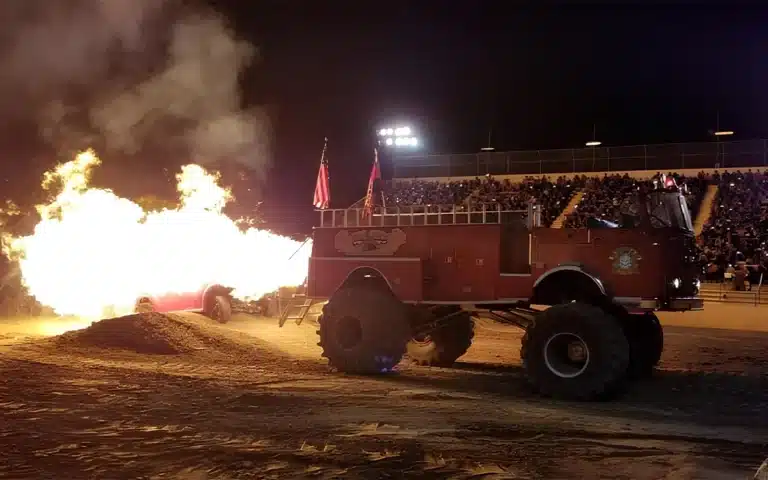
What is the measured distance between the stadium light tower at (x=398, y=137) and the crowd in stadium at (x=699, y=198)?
4764 millimetres

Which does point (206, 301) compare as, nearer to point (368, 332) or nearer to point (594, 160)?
point (368, 332)

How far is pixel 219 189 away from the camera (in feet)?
76.6

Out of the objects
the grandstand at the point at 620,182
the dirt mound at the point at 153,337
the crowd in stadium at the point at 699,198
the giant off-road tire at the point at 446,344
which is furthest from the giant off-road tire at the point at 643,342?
the grandstand at the point at 620,182

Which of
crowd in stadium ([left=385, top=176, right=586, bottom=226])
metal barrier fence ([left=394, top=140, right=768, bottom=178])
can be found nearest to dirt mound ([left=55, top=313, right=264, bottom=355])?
crowd in stadium ([left=385, top=176, right=586, bottom=226])

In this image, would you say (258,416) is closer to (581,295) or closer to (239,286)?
(581,295)

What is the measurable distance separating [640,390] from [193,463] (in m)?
7.50

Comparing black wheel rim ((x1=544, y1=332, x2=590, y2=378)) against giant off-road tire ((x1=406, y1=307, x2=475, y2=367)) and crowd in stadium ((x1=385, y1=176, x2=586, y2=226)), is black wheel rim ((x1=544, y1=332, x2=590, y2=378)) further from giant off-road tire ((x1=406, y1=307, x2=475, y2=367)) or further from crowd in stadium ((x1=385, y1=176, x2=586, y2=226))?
crowd in stadium ((x1=385, y1=176, x2=586, y2=226))

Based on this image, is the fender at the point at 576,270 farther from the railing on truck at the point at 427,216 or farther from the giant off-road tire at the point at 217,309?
the giant off-road tire at the point at 217,309

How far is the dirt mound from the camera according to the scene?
1519 cm

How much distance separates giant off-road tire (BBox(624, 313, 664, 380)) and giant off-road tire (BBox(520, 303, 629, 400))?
1983 millimetres

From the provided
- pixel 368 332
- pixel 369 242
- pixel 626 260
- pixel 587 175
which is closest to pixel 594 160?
pixel 587 175

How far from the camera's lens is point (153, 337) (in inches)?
607

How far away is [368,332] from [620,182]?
932 inches

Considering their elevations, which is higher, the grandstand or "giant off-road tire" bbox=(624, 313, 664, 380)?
the grandstand
